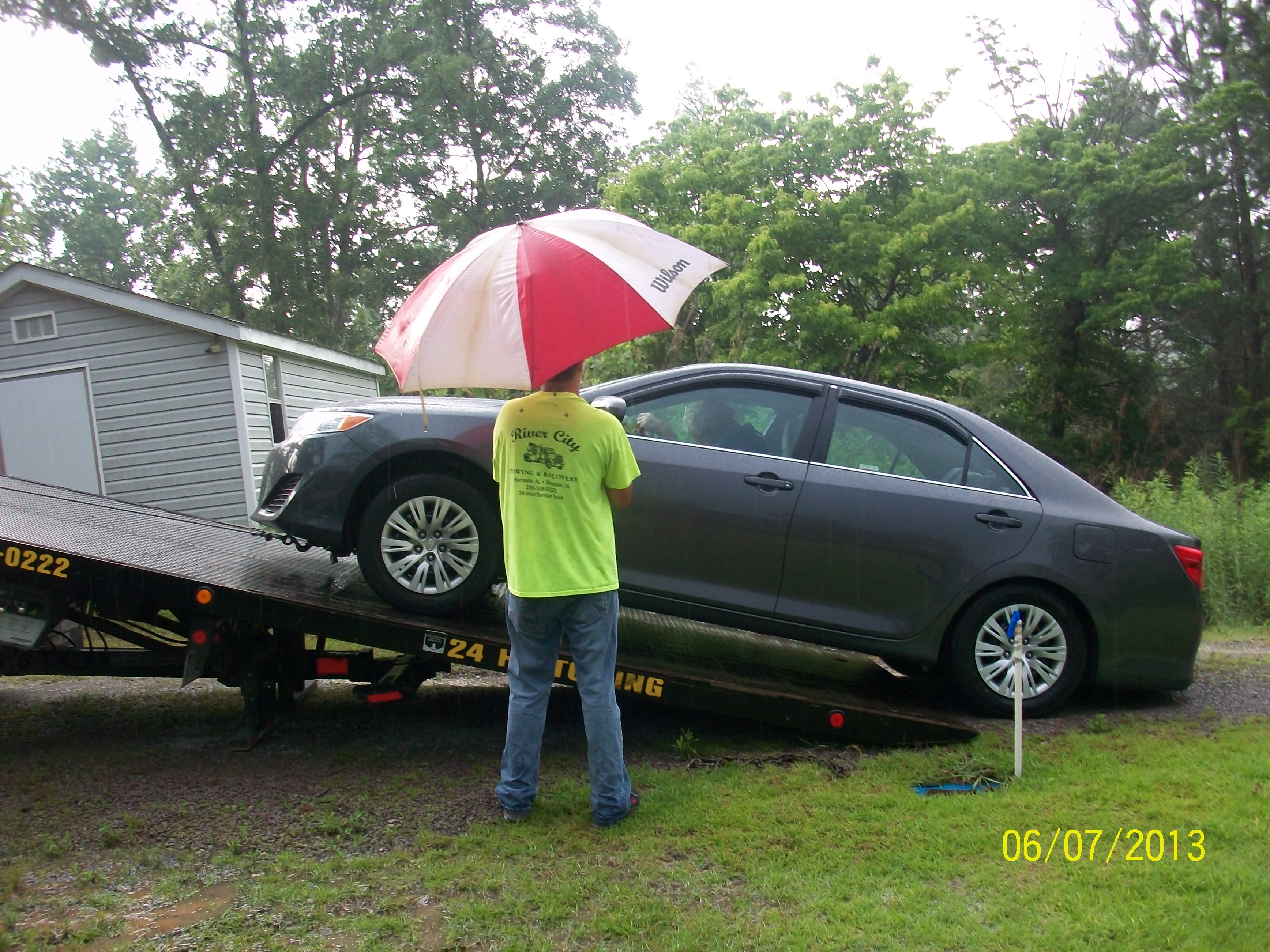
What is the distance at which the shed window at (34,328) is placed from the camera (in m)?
13.3

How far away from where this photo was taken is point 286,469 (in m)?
4.83

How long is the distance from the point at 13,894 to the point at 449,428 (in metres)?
2.48

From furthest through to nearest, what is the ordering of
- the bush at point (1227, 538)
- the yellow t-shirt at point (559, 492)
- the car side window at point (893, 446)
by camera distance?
the bush at point (1227, 538)
the car side window at point (893, 446)
the yellow t-shirt at point (559, 492)

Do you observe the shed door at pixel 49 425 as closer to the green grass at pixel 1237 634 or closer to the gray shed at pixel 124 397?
the gray shed at pixel 124 397

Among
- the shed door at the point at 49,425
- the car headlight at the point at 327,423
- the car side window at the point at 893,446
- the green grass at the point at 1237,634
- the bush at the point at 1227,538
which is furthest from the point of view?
the shed door at the point at 49,425

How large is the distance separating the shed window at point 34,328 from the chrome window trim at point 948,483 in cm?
1208

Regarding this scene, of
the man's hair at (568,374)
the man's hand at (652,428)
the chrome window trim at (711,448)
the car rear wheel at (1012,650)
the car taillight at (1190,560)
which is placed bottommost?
the car rear wheel at (1012,650)

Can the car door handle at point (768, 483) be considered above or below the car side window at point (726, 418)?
below

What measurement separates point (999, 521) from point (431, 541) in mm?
2778

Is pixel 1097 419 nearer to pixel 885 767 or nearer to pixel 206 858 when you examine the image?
pixel 885 767

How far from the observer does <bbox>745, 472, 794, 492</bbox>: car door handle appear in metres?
4.84

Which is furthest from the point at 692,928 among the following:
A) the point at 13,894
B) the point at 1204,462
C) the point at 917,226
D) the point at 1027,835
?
the point at 917,226

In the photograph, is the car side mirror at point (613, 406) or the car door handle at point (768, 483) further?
the car door handle at point (768, 483)
